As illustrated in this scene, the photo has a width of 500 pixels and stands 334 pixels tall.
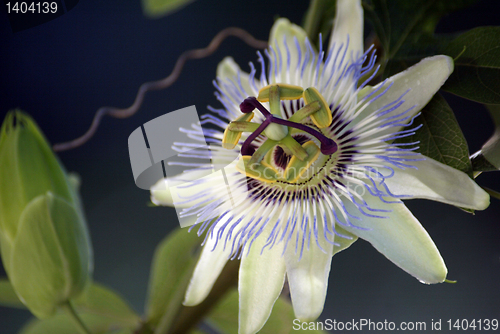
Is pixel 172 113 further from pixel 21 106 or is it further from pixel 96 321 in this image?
pixel 96 321

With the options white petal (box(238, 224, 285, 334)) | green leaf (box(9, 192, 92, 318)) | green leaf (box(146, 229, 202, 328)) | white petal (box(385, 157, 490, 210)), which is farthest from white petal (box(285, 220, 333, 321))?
green leaf (box(9, 192, 92, 318))

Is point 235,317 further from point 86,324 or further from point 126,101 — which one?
point 126,101

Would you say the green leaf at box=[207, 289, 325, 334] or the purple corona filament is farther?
the green leaf at box=[207, 289, 325, 334]

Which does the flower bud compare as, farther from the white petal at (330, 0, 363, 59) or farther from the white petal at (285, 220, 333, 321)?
the white petal at (330, 0, 363, 59)

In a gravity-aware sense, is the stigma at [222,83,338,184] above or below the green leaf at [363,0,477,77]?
below

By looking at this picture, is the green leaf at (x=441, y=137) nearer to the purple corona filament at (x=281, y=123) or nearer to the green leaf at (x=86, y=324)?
the purple corona filament at (x=281, y=123)

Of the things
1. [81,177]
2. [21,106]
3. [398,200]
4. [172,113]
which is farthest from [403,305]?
[21,106]
